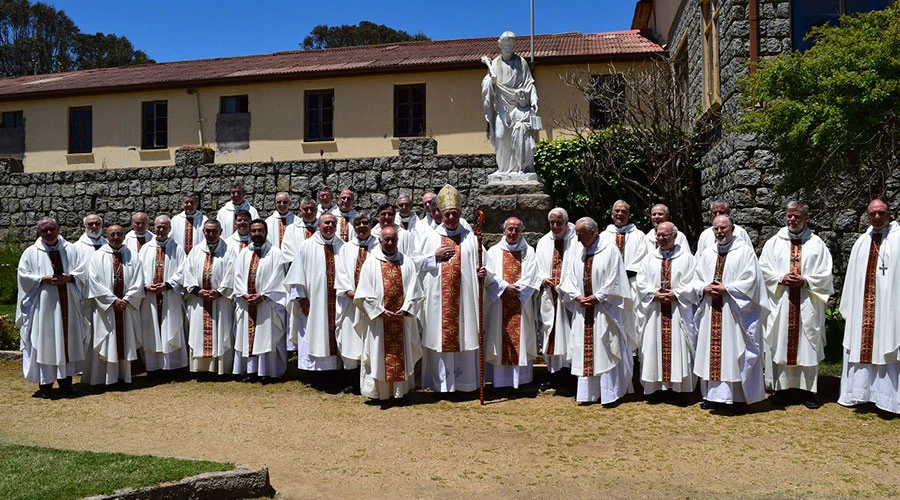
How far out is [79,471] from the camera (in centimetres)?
511

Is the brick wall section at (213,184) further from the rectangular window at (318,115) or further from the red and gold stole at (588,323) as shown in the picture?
the red and gold stole at (588,323)

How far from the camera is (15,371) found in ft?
30.9

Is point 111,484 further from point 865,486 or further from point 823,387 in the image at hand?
point 823,387

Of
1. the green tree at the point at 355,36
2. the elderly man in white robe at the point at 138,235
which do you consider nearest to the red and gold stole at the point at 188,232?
the elderly man in white robe at the point at 138,235

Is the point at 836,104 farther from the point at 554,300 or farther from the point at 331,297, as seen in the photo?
the point at 331,297

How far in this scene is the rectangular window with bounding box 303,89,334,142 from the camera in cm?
1900

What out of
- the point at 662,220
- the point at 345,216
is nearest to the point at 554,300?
the point at 662,220

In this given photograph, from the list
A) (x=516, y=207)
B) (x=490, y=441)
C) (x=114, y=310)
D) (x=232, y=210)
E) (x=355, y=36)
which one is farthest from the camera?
(x=355, y=36)

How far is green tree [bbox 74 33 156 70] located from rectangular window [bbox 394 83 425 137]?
97.8 feet

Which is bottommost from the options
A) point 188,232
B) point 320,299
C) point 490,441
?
point 490,441

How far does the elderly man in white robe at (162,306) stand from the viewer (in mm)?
8883

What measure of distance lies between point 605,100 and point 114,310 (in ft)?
33.2

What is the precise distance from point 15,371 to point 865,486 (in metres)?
8.91

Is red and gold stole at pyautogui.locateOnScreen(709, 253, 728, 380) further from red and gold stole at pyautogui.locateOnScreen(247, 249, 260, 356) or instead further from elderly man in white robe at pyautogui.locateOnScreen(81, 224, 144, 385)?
elderly man in white robe at pyautogui.locateOnScreen(81, 224, 144, 385)
